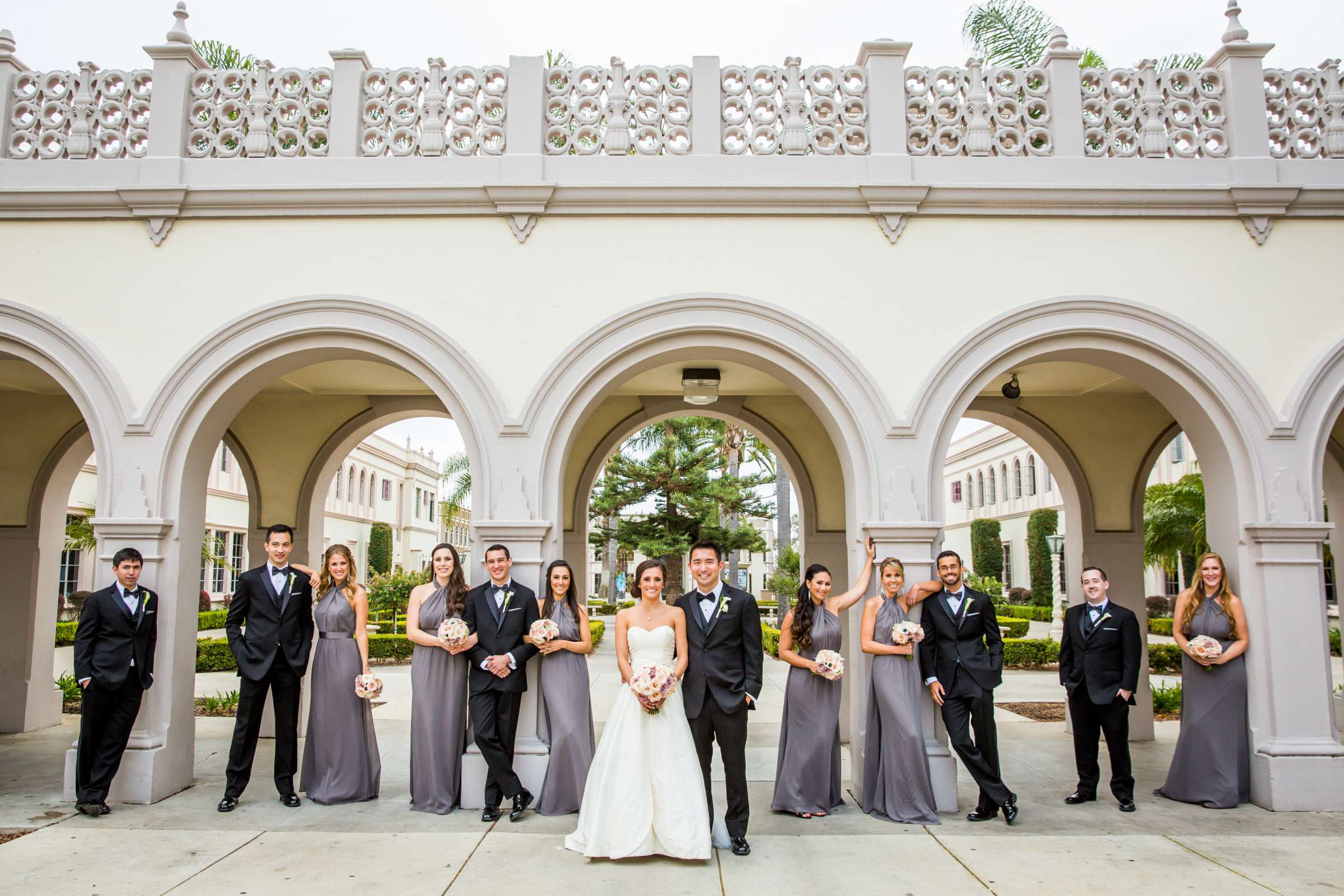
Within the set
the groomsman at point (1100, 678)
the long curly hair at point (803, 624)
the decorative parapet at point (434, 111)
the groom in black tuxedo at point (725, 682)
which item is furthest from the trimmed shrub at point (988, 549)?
the groom in black tuxedo at point (725, 682)

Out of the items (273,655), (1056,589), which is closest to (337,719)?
(273,655)

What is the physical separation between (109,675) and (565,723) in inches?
122

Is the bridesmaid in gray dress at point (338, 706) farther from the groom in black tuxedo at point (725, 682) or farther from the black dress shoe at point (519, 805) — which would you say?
the groom in black tuxedo at point (725, 682)

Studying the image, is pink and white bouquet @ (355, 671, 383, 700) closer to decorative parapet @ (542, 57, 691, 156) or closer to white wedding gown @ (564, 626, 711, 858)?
white wedding gown @ (564, 626, 711, 858)

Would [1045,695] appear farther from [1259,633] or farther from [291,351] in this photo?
[291,351]

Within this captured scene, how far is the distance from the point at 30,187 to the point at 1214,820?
32.2 ft

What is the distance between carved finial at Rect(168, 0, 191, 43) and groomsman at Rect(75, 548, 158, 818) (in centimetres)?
408

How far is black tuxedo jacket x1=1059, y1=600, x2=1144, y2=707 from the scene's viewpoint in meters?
6.59

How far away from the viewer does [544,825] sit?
6164 mm

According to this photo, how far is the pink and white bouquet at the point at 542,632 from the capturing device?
634 cm

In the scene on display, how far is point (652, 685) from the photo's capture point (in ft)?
17.6

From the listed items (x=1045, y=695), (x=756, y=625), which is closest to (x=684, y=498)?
(x=1045, y=695)

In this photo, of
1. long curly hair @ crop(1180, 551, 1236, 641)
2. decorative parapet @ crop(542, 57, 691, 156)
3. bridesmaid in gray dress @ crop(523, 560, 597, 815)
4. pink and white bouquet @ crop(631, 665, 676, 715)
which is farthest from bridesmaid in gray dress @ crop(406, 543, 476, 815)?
long curly hair @ crop(1180, 551, 1236, 641)

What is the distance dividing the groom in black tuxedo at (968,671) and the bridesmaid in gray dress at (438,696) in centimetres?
322
